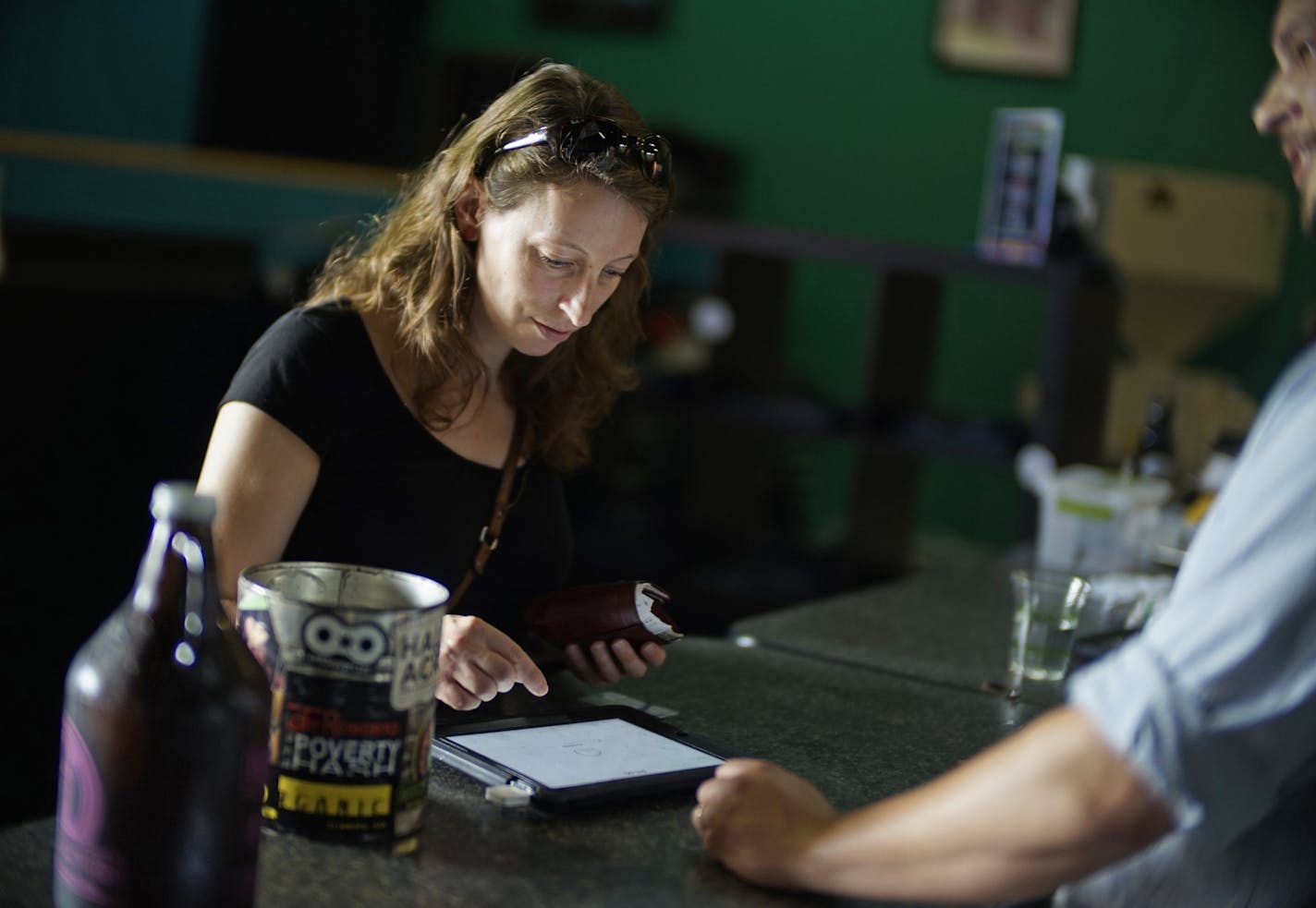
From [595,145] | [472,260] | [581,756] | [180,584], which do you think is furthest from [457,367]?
[180,584]

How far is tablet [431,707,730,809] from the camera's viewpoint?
1112mm

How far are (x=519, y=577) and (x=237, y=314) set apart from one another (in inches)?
57.3

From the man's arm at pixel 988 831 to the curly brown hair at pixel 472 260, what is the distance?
0.83m

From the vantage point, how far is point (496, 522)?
1740mm

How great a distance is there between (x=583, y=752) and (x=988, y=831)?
1.38 feet

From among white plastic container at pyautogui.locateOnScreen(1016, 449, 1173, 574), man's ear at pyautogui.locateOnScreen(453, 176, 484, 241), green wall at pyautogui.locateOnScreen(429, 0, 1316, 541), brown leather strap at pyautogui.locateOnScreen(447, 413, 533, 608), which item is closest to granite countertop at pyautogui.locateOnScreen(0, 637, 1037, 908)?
brown leather strap at pyautogui.locateOnScreen(447, 413, 533, 608)

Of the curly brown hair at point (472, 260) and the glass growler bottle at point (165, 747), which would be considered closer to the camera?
the glass growler bottle at point (165, 747)

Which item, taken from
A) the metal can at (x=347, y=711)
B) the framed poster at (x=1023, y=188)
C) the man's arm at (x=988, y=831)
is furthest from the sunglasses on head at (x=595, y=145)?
the framed poster at (x=1023, y=188)

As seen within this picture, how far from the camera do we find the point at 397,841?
98 centimetres

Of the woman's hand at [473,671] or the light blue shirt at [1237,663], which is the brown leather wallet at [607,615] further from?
the light blue shirt at [1237,663]

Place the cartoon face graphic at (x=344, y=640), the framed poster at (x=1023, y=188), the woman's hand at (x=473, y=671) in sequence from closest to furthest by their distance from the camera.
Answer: the cartoon face graphic at (x=344, y=640) → the woman's hand at (x=473, y=671) → the framed poster at (x=1023, y=188)

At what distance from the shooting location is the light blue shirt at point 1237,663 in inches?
32.9

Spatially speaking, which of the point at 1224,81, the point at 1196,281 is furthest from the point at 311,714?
the point at 1224,81

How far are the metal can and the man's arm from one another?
234mm
